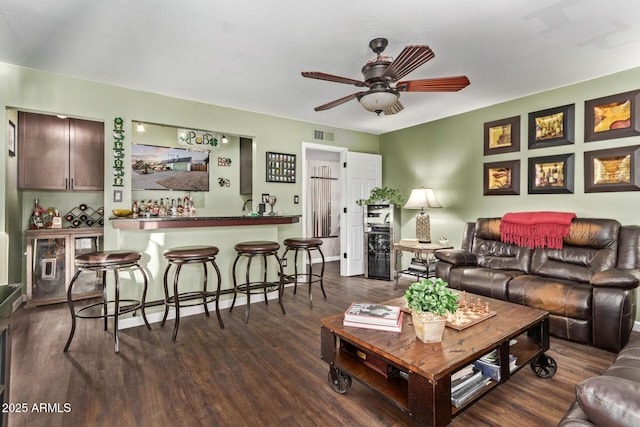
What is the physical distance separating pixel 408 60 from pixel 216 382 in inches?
100

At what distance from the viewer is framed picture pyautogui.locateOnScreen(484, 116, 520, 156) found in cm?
413

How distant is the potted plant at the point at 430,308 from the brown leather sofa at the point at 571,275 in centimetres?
175

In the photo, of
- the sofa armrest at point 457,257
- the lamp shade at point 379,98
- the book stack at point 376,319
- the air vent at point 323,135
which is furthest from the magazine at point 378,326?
the air vent at point 323,135

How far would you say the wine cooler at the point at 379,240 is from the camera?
16.9ft

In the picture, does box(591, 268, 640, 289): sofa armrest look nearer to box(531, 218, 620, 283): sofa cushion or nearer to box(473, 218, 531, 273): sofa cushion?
box(531, 218, 620, 283): sofa cushion

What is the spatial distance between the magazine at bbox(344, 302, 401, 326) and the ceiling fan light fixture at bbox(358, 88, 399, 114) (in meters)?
1.54

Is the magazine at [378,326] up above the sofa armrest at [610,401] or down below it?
below

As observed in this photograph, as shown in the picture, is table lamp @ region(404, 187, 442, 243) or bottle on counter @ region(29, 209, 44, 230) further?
table lamp @ region(404, 187, 442, 243)

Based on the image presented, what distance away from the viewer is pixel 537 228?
3.54 m

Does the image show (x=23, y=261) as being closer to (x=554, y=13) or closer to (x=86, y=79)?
(x=86, y=79)

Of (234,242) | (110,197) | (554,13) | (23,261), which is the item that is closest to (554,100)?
(554,13)

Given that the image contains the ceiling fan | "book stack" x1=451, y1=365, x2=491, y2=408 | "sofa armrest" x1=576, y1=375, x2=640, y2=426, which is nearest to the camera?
"sofa armrest" x1=576, y1=375, x2=640, y2=426

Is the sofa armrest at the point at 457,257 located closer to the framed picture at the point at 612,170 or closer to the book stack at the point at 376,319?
the framed picture at the point at 612,170

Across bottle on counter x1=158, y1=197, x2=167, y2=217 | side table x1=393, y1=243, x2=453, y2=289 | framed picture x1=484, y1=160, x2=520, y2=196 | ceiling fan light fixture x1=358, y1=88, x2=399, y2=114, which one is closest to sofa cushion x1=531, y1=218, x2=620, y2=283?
framed picture x1=484, y1=160, x2=520, y2=196
